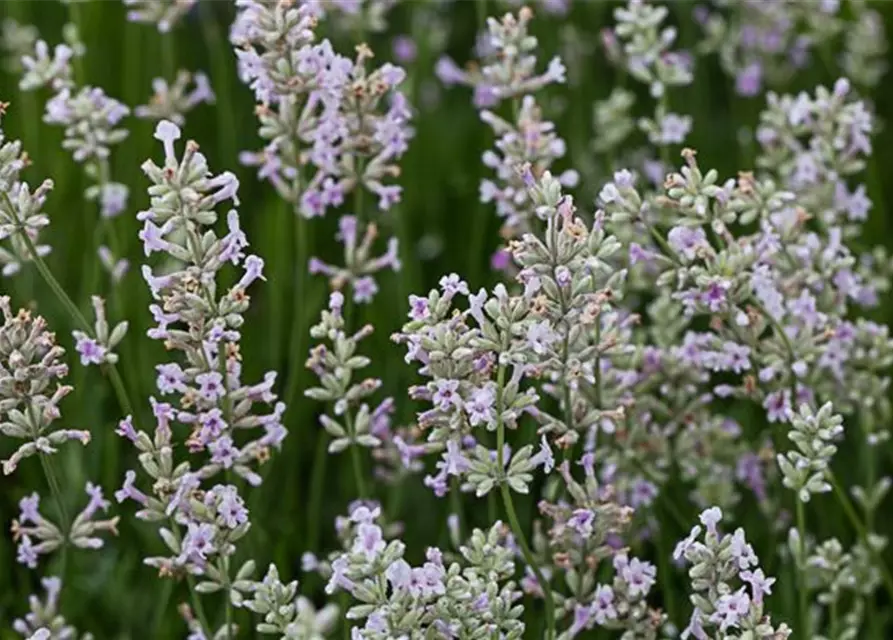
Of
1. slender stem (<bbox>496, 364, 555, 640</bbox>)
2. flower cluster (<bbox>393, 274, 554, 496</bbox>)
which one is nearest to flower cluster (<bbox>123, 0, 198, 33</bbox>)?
flower cluster (<bbox>393, 274, 554, 496</bbox>)

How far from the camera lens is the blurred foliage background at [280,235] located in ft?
9.21

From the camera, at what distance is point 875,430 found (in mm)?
2852

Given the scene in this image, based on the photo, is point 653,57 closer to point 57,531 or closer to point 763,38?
point 763,38

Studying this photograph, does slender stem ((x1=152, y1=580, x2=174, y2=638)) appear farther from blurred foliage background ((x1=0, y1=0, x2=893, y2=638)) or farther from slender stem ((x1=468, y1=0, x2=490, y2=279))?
slender stem ((x1=468, y1=0, x2=490, y2=279))

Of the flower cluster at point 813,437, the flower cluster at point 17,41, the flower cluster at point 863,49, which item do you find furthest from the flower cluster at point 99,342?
the flower cluster at point 863,49

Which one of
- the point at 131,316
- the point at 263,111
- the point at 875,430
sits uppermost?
the point at 263,111

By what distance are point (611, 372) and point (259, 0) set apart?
2.61 ft

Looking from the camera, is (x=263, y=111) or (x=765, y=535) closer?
(x=263, y=111)

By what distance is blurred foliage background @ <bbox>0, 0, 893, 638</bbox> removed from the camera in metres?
2.81

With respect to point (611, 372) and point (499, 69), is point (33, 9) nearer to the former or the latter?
point (499, 69)

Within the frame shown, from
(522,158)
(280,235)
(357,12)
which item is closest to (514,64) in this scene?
(522,158)

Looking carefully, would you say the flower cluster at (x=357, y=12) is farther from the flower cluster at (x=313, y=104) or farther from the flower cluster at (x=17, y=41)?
the flower cluster at (x=17, y=41)

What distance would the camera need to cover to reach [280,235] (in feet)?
10.0

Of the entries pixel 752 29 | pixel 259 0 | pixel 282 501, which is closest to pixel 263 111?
pixel 259 0
